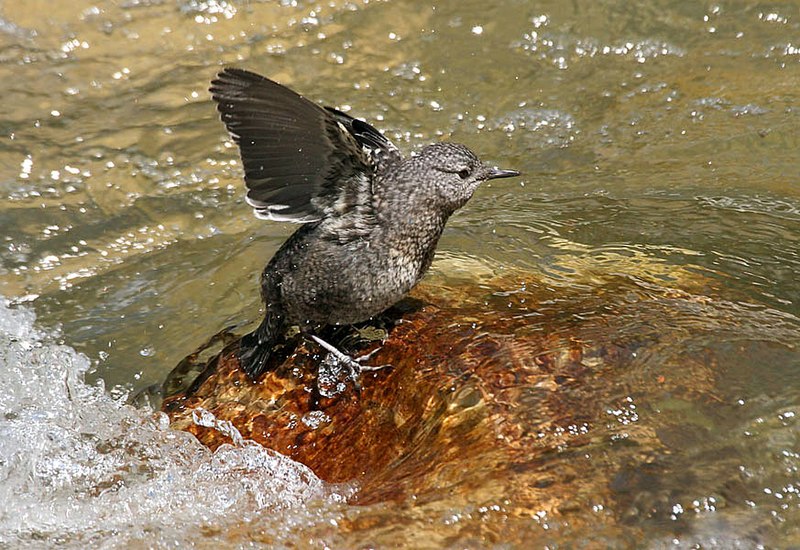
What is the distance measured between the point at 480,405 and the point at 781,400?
1093 mm

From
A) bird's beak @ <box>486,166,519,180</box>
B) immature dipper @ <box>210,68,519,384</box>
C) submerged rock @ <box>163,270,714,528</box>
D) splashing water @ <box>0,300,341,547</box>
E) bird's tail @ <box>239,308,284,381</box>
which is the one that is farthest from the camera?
bird's beak @ <box>486,166,519,180</box>

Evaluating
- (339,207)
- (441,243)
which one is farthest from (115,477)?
(441,243)

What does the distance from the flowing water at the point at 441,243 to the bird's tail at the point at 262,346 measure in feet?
1.50

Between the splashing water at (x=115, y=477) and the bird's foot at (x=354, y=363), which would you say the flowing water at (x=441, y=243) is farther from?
the bird's foot at (x=354, y=363)

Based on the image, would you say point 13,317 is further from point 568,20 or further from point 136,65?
point 568,20

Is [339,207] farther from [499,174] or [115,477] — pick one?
[115,477]

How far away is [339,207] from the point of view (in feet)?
14.8

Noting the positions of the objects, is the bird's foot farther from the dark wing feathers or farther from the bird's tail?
the dark wing feathers

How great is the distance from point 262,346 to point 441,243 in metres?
1.73

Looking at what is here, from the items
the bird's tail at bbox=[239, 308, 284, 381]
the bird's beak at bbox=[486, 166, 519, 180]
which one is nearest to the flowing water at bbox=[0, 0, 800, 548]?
the bird's tail at bbox=[239, 308, 284, 381]

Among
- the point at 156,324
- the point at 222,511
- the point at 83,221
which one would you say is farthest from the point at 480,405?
the point at 83,221

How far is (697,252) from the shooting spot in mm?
5332

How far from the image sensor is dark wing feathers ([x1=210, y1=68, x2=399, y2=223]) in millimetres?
4109

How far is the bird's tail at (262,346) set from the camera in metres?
4.57
